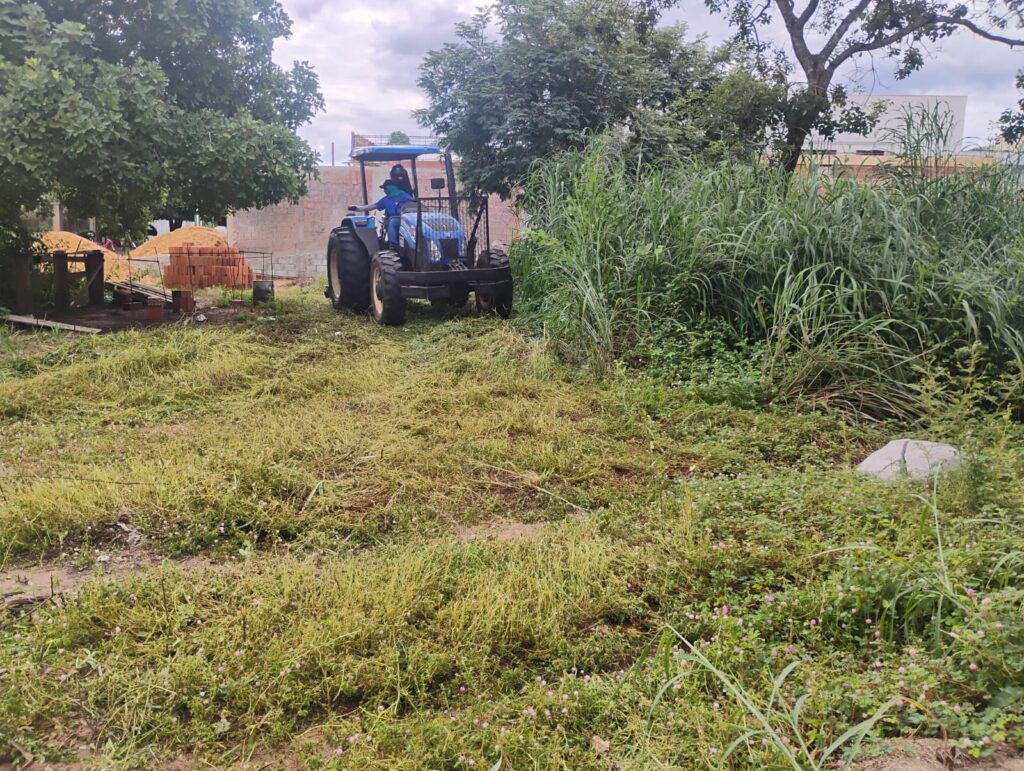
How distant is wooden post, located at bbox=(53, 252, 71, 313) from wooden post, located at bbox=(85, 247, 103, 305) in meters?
0.68

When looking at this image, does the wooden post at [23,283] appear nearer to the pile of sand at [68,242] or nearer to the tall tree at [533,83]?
the pile of sand at [68,242]

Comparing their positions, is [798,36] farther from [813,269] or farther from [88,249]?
[88,249]

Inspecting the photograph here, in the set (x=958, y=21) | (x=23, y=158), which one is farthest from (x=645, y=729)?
(x=958, y=21)

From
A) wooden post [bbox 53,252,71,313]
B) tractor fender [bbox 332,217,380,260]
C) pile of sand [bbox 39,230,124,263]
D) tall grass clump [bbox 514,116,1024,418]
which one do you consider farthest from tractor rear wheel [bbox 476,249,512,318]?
pile of sand [bbox 39,230,124,263]

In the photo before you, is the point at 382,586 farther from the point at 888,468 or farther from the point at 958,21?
the point at 958,21

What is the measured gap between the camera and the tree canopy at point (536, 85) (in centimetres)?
1167

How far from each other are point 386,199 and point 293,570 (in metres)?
7.35

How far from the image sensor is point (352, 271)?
31.3 ft


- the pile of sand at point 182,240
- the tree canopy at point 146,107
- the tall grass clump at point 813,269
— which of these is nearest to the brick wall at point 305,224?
the pile of sand at point 182,240

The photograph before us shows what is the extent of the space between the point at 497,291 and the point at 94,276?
5758 millimetres

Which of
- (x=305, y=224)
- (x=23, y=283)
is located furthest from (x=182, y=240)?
(x=23, y=283)

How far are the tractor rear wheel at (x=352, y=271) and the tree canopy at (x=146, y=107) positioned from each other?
39.8 inches

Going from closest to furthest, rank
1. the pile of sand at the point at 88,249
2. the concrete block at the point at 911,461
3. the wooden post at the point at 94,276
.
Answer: the concrete block at the point at 911,461, the wooden post at the point at 94,276, the pile of sand at the point at 88,249

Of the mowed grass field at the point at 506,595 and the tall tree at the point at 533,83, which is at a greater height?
the tall tree at the point at 533,83
